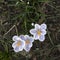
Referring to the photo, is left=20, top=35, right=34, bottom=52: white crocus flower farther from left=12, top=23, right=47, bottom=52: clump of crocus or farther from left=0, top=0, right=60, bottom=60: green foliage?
left=0, top=0, right=60, bottom=60: green foliage

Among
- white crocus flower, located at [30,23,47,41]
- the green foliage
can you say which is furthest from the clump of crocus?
the green foliage

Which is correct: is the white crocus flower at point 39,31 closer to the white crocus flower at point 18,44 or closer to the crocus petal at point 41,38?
the crocus petal at point 41,38

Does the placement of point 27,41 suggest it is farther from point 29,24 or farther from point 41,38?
point 29,24

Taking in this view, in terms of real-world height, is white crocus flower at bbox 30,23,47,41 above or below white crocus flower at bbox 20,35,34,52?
above

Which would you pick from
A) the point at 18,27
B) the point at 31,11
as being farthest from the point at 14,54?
the point at 31,11

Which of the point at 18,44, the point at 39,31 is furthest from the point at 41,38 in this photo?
the point at 18,44

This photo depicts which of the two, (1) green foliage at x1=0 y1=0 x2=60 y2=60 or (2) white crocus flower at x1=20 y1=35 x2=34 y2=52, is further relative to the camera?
(1) green foliage at x1=0 y1=0 x2=60 y2=60
